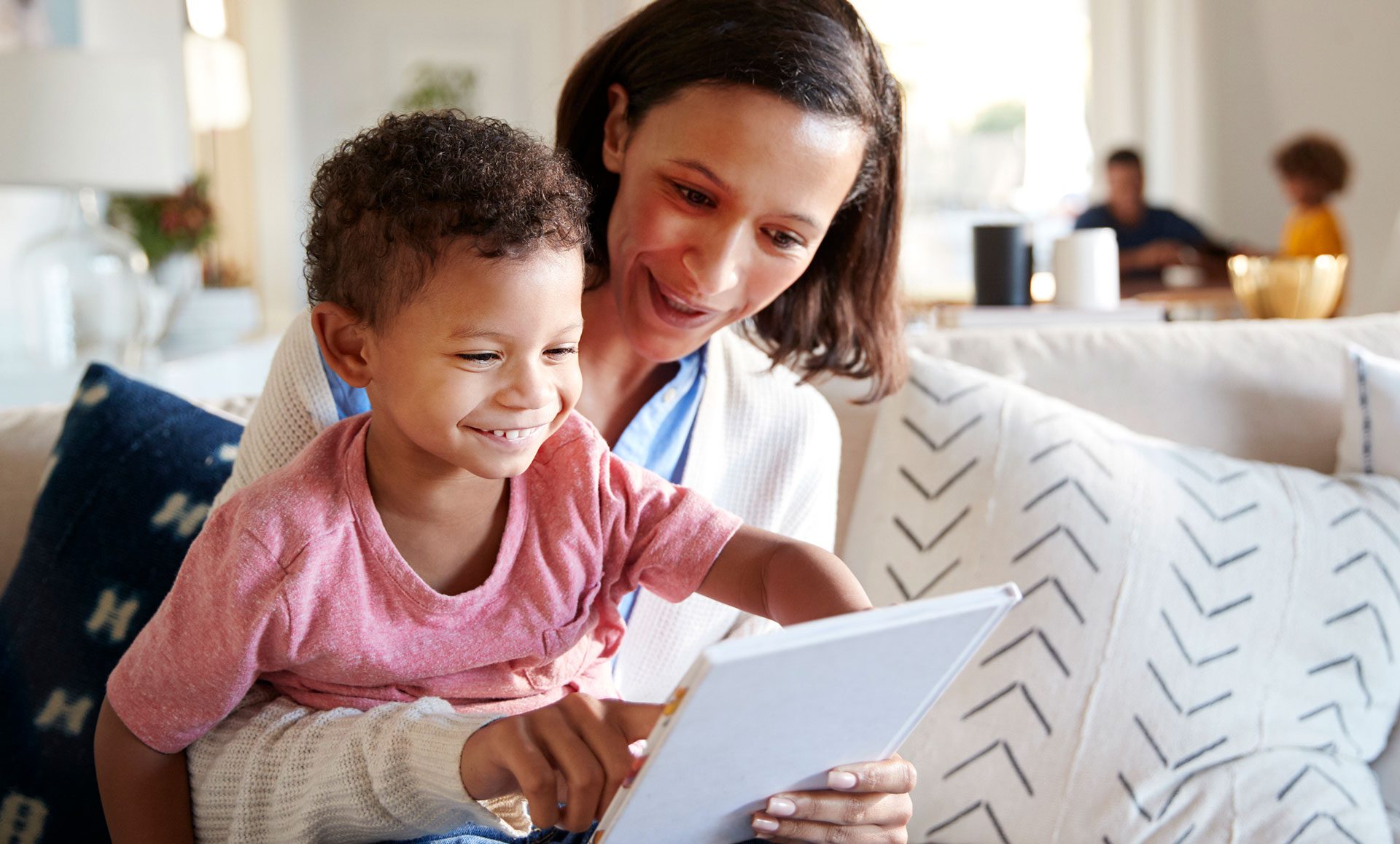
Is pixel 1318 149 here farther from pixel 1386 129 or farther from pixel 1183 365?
pixel 1183 365

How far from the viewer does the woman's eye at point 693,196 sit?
44.8 inches

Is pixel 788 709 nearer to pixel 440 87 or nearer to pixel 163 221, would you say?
pixel 163 221

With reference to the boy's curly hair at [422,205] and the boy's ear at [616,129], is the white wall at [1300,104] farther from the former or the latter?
the boy's curly hair at [422,205]

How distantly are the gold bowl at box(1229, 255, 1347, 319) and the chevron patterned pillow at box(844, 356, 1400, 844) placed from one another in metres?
0.67

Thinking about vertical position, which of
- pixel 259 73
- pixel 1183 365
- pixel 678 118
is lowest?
pixel 1183 365

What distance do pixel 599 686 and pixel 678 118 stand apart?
20.9 inches

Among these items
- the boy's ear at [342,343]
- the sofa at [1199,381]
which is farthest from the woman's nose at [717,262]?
the sofa at [1199,381]

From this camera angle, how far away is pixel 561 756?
0.75m

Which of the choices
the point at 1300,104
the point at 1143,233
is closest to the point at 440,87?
the point at 1143,233

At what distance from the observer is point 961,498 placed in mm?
1528

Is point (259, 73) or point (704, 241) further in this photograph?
point (259, 73)

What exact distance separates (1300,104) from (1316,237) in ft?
5.50

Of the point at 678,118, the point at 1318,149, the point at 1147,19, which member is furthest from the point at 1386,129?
the point at 678,118

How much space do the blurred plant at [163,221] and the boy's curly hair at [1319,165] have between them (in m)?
4.63
